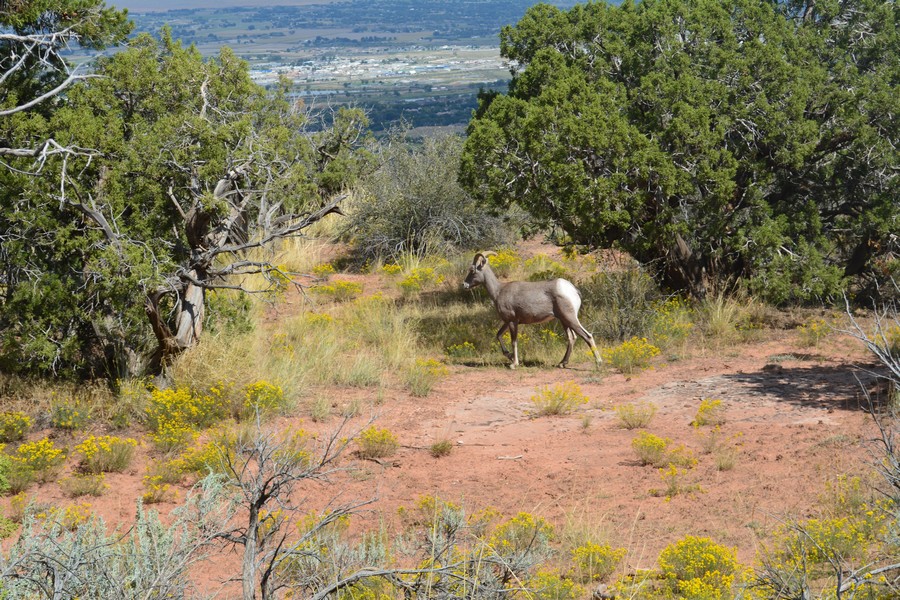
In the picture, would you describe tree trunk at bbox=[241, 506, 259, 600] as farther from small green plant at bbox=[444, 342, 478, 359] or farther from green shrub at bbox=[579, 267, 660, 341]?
green shrub at bbox=[579, 267, 660, 341]

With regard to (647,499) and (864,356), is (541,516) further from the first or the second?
(864,356)

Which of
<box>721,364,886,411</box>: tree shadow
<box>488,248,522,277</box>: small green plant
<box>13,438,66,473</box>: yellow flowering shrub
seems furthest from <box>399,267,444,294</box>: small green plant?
<box>13,438,66,473</box>: yellow flowering shrub

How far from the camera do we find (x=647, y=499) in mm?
8625

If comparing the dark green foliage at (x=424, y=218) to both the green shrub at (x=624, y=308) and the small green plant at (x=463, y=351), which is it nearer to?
the green shrub at (x=624, y=308)

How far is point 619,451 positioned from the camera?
9945mm

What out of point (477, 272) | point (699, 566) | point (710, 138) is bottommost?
point (699, 566)

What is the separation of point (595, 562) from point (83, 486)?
475 cm

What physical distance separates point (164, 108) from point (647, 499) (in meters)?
6.92

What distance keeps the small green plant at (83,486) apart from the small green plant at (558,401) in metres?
4.71

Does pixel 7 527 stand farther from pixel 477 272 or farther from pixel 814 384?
pixel 814 384

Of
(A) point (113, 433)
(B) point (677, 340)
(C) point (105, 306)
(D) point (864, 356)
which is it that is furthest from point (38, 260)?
(D) point (864, 356)

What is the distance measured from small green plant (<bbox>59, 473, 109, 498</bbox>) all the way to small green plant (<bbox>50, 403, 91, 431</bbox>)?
1.30 meters

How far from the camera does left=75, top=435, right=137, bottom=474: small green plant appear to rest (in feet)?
31.6

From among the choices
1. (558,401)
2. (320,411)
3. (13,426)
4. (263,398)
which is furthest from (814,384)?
(13,426)
